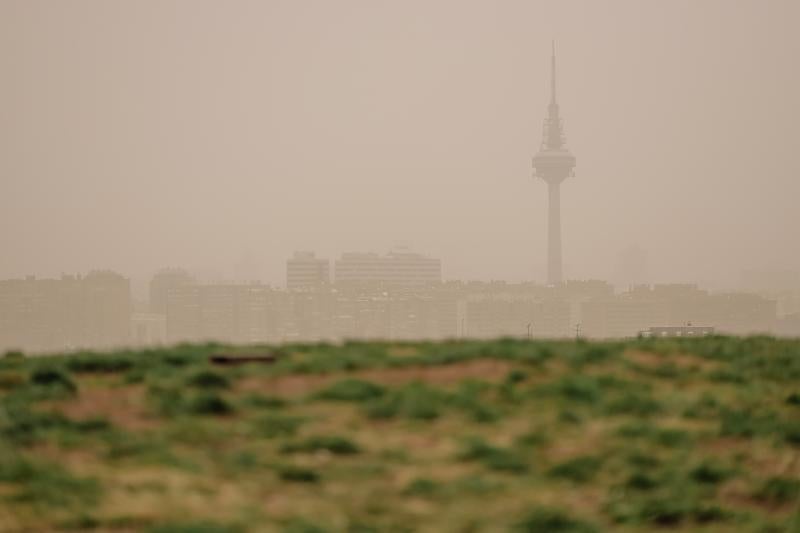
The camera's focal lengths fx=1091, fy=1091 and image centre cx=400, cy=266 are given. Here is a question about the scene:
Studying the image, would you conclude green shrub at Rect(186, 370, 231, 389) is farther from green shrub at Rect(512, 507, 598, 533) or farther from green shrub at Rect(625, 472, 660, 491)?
green shrub at Rect(625, 472, 660, 491)

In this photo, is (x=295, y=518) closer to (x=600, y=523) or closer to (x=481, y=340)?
(x=600, y=523)

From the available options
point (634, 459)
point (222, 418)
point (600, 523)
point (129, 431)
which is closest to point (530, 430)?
point (634, 459)

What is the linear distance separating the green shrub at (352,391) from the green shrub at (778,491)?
15.8ft

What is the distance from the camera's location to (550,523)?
1078 centimetres

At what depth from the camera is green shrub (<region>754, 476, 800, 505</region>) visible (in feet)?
40.5

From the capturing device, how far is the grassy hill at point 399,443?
427 inches

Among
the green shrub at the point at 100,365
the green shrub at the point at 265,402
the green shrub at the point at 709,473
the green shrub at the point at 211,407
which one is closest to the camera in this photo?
the green shrub at the point at 709,473

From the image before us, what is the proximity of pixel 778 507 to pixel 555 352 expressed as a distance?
5238 mm

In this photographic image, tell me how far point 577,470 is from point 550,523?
1.54 m

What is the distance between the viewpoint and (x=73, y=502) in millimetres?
10875

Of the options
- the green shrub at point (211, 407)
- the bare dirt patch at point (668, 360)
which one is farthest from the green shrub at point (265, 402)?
the bare dirt patch at point (668, 360)

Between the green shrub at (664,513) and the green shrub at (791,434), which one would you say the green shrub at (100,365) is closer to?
the green shrub at (664,513)

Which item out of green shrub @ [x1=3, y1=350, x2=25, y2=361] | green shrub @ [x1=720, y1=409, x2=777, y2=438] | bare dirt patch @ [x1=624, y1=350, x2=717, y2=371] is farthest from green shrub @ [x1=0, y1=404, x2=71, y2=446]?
bare dirt patch @ [x1=624, y1=350, x2=717, y2=371]

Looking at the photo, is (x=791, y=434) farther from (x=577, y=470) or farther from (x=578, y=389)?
(x=577, y=470)
